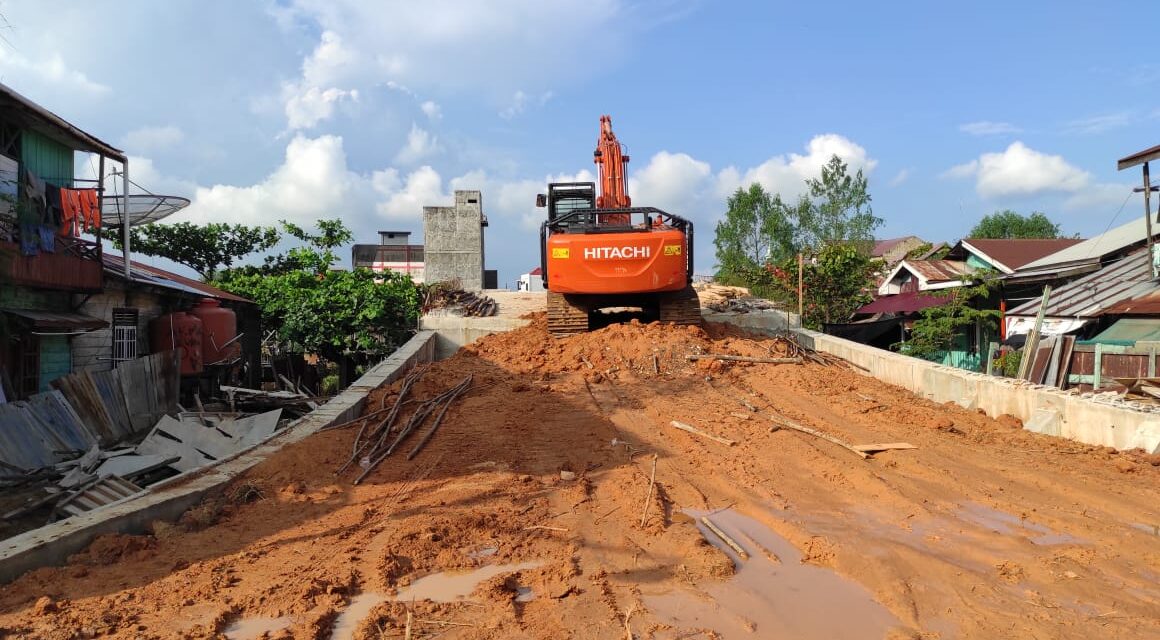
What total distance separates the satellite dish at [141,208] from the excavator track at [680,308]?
9963 millimetres

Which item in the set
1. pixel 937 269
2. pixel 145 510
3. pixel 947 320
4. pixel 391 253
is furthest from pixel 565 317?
pixel 391 253

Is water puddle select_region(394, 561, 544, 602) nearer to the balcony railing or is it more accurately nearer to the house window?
the balcony railing

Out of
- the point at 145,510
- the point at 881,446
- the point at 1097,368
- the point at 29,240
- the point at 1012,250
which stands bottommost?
the point at 145,510

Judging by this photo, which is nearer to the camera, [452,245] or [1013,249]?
[1013,249]

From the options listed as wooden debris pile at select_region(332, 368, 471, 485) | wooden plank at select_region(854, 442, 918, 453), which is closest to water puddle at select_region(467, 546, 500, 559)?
wooden debris pile at select_region(332, 368, 471, 485)

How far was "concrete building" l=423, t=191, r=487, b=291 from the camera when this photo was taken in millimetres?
23219

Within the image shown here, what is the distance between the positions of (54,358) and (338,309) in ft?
20.2

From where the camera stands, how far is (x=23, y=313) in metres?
9.93

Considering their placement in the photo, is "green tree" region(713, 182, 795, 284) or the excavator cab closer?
the excavator cab

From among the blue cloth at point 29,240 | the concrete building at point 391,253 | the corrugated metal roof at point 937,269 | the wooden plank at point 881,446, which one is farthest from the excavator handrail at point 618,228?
the concrete building at point 391,253

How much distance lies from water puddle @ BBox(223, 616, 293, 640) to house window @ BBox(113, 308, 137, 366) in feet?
37.0

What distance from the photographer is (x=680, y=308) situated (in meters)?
11.6

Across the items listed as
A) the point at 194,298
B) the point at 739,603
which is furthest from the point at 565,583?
the point at 194,298

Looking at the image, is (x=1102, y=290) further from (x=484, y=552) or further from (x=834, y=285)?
(x=484, y=552)
